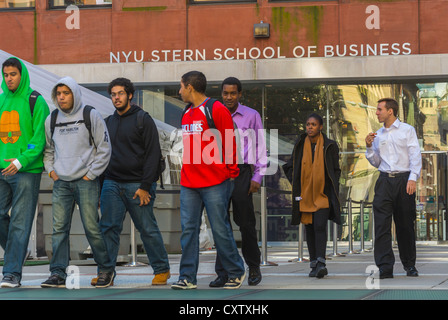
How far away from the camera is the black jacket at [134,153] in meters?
8.19

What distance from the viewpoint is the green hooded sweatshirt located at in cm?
821

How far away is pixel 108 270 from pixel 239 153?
1563 millimetres

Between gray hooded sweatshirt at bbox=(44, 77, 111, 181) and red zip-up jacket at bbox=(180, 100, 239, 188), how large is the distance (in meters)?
0.76

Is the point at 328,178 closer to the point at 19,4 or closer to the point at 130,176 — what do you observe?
the point at 130,176

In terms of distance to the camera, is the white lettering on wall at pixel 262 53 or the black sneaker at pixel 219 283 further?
the white lettering on wall at pixel 262 53

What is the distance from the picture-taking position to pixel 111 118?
8500 mm

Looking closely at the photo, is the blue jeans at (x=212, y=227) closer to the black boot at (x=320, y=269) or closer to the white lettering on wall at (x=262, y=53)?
the black boot at (x=320, y=269)

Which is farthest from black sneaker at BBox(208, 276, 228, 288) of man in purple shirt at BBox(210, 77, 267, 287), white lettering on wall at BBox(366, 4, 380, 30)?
white lettering on wall at BBox(366, 4, 380, 30)

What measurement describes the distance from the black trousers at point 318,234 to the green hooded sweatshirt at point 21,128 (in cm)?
307

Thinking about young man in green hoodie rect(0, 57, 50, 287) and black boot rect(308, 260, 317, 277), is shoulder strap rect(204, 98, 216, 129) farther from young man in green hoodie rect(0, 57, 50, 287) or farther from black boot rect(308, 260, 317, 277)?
black boot rect(308, 260, 317, 277)

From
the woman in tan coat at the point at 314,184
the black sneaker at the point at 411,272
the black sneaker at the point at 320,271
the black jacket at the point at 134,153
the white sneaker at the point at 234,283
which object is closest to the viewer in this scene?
the white sneaker at the point at 234,283

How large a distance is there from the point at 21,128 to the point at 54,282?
141 cm

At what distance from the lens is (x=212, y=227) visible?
7770 millimetres

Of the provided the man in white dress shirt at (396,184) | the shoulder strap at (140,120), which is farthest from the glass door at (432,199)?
the shoulder strap at (140,120)
